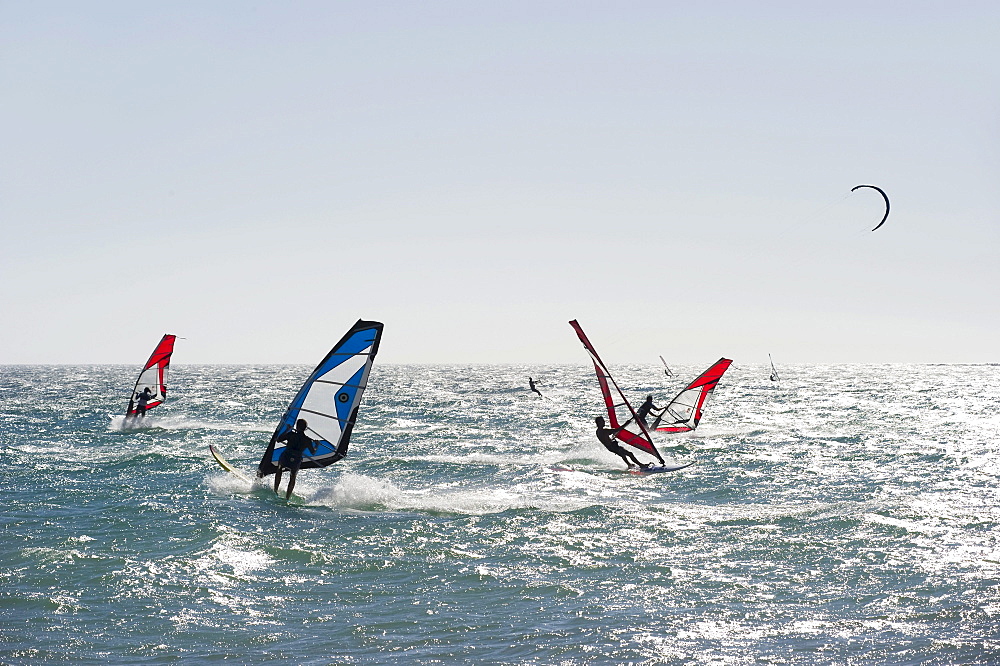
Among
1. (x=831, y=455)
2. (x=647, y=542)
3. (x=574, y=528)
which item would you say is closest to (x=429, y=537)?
(x=574, y=528)

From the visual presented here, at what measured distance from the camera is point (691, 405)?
957 inches

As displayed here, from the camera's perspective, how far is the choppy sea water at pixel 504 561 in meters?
6.84

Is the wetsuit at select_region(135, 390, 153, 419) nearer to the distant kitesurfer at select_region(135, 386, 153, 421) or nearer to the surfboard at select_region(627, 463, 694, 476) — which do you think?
the distant kitesurfer at select_region(135, 386, 153, 421)

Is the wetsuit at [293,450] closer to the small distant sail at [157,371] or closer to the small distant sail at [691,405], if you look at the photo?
the small distant sail at [691,405]

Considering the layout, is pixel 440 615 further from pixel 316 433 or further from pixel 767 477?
pixel 767 477

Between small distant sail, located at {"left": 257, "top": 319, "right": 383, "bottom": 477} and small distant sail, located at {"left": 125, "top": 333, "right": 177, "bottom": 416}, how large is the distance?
1317 cm

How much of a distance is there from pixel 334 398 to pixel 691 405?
13594 millimetres

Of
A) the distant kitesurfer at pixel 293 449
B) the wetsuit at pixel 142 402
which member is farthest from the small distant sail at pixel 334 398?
the wetsuit at pixel 142 402

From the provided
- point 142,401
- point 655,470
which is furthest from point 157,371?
point 655,470

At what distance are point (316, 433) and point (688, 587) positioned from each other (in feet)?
22.7

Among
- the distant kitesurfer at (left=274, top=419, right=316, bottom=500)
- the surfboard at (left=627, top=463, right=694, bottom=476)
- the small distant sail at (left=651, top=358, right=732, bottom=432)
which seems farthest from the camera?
the small distant sail at (left=651, top=358, right=732, bottom=432)

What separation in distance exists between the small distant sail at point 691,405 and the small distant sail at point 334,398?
11.6 metres

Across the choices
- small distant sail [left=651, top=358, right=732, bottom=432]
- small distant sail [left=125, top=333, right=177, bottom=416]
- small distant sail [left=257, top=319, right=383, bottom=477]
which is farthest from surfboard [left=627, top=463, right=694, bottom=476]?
small distant sail [left=125, top=333, right=177, bottom=416]

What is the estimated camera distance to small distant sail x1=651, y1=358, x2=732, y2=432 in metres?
23.5
